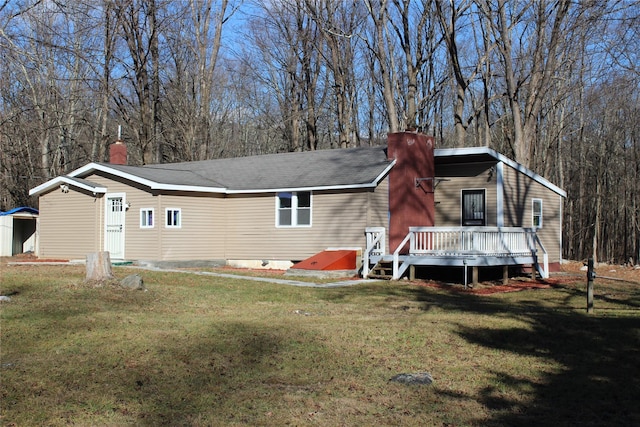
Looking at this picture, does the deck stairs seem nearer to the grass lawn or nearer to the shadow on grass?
the grass lawn

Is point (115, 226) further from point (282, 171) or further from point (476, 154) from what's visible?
point (476, 154)

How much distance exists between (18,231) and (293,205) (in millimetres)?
13185

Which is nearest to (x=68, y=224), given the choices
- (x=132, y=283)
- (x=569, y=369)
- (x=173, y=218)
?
(x=173, y=218)

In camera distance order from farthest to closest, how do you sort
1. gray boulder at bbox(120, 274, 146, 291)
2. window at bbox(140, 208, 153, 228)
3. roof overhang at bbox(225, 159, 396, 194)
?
window at bbox(140, 208, 153, 228), roof overhang at bbox(225, 159, 396, 194), gray boulder at bbox(120, 274, 146, 291)

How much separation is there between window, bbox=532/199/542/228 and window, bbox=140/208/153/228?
13.1 m

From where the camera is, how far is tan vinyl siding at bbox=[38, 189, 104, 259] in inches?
897

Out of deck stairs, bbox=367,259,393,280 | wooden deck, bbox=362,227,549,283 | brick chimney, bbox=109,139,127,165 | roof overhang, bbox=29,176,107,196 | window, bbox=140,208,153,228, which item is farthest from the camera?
brick chimney, bbox=109,139,127,165

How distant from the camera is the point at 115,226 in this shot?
22453 millimetres

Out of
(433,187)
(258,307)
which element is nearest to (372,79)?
(433,187)

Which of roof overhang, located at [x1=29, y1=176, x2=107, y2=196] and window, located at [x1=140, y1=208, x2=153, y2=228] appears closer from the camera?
window, located at [x1=140, y1=208, x2=153, y2=228]

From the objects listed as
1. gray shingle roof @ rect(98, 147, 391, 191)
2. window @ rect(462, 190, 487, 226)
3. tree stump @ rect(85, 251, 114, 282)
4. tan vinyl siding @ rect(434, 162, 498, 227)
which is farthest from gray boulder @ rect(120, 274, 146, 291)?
window @ rect(462, 190, 487, 226)

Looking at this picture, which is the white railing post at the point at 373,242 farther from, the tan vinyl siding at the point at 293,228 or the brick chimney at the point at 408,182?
the brick chimney at the point at 408,182

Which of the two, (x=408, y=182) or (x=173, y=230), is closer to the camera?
(x=173, y=230)

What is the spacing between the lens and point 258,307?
12.7 metres
